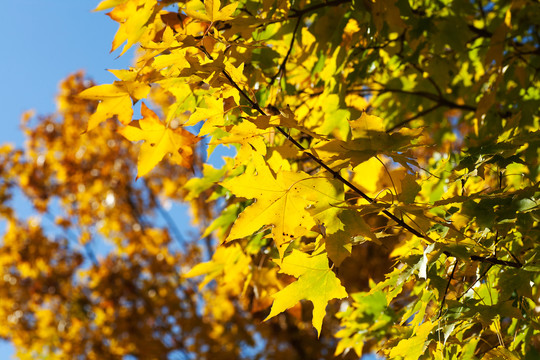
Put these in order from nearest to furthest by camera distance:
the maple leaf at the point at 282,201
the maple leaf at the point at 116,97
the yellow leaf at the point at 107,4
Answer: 1. the maple leaf at the point at 282,201
2. the maple leaf at the point at 116,97
3. the yellow leaf at the point at 107,4

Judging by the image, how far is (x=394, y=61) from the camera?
246 centimetres

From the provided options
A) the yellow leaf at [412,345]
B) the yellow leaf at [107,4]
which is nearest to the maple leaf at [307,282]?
the yellow leaf at [412,345]

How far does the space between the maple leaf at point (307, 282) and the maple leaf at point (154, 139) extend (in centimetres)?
50

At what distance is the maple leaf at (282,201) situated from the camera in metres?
1.14

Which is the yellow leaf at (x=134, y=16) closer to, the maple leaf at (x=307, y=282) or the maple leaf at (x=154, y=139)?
the maple leaf at (x=154, y=139)

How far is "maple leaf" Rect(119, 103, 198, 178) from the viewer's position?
1.48 m

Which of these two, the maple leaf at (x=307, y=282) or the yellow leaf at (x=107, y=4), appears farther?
the yellow leaf at (x=107, y=4)

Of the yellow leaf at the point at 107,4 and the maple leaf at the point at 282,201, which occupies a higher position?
the yellow leaf at the point at 107,4

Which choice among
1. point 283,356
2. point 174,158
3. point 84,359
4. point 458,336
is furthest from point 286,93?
point 84,359

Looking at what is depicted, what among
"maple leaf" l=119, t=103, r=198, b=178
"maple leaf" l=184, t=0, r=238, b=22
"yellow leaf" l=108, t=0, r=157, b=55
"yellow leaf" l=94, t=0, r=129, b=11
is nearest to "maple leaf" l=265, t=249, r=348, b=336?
"maple leaf" l=119, t=103, r=198, b=178

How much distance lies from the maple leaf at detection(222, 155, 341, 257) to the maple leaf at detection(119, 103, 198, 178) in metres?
0.38

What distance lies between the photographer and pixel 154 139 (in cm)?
151

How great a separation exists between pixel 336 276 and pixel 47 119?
26.7ft

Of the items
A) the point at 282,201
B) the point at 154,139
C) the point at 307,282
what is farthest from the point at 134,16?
the point at 307,282
